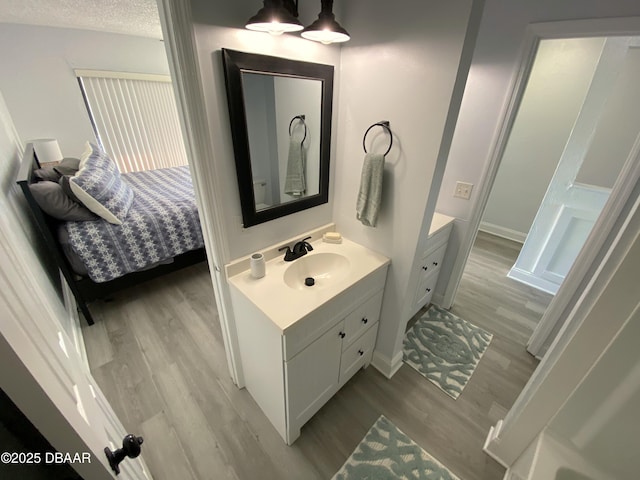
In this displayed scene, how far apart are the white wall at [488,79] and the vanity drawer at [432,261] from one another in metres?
0.10

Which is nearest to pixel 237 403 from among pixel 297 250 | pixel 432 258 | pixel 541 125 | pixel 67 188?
pixel 297 250

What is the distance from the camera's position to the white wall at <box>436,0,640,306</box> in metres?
1.49

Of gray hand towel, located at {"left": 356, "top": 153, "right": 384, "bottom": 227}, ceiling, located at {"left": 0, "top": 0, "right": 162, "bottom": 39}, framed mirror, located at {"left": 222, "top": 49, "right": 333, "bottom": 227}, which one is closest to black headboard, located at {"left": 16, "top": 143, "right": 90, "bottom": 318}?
ceiling, located at {"left": 0, "top": 0, "right": 162, "bottom": 39}

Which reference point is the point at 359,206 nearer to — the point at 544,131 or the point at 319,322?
the point at 319,322

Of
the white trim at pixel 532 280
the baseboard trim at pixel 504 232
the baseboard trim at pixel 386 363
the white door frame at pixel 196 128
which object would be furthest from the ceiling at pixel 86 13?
the baseboard trim at pixel 504 232

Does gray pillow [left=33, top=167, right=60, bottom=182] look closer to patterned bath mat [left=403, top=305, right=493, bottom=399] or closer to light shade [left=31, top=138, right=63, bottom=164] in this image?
light shade [left=31, top=138, right=63, bottom=164]

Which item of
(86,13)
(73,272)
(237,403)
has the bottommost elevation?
(237,403)

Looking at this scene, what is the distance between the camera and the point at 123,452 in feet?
1.95

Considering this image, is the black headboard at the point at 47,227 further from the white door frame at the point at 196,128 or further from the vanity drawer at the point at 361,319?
the vanity drawer at the point at 361,319

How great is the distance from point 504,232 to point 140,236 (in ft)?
14.6

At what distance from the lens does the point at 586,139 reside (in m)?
2.21

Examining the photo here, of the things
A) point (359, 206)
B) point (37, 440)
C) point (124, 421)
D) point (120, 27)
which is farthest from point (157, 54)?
point (37, 440)

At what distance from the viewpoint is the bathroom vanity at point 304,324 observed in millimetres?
1158

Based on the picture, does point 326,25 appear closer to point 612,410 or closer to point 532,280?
point 612,410
